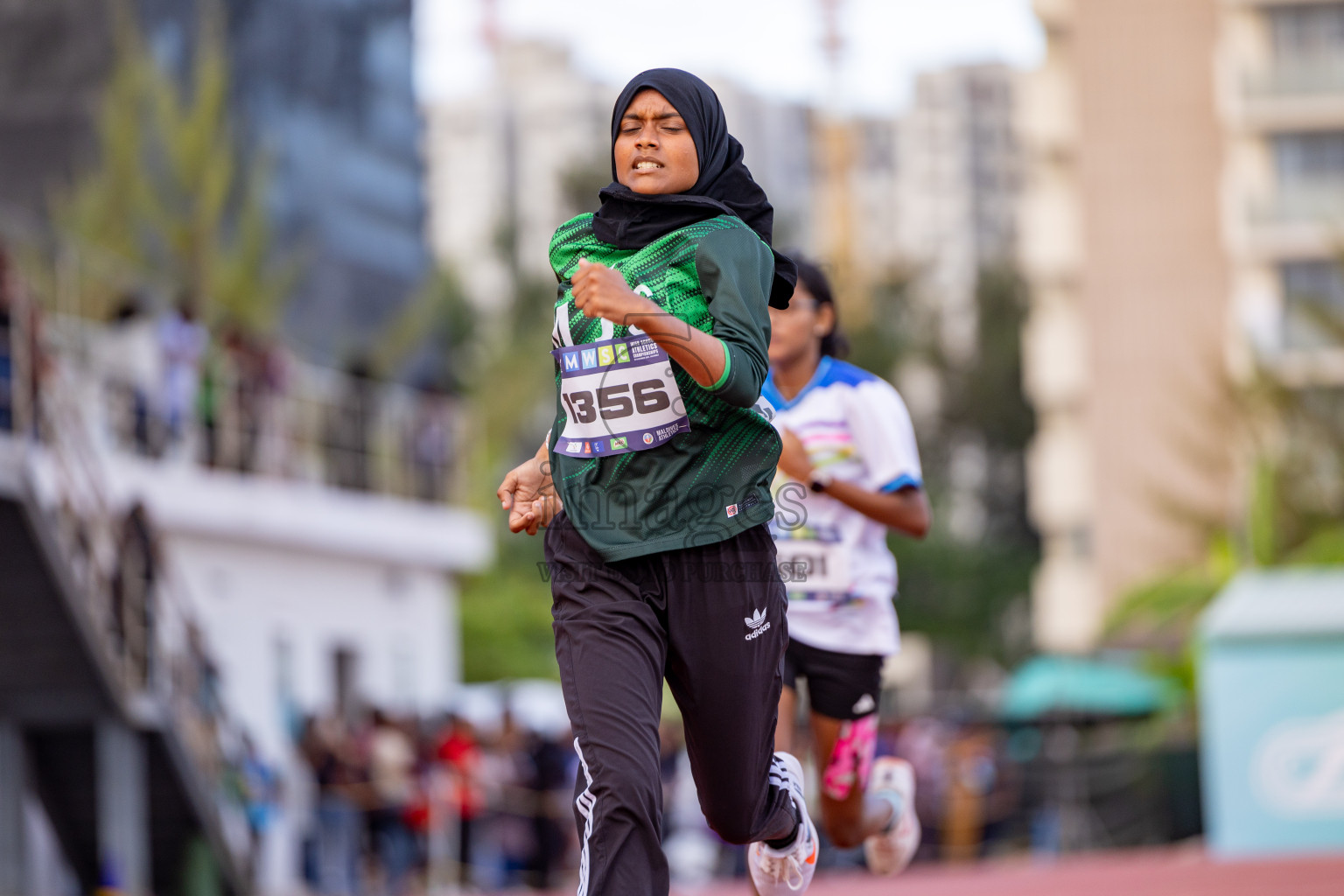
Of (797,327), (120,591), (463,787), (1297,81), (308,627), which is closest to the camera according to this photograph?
(797,327)

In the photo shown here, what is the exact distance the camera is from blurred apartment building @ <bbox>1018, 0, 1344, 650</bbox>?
5362 cm

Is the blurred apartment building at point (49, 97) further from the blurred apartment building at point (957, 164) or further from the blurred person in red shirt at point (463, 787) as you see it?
the blurred apartment building at point (957, 164)

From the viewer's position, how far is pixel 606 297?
4.64 m

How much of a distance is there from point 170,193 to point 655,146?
22.8 m

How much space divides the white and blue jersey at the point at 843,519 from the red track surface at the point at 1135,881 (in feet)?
8.17

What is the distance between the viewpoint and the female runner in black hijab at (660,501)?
4918 millimetres

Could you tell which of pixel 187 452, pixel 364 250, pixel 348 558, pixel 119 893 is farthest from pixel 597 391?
pixel 364 250

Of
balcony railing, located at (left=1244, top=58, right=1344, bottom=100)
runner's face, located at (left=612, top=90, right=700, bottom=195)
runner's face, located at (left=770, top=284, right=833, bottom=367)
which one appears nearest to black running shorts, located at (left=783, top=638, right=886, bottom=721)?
runner's face, located at (left=770, top=284, right=833, bottom=367)

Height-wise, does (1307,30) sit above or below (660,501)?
above

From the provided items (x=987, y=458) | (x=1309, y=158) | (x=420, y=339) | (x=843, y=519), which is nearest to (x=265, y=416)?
(x=420, y=339)


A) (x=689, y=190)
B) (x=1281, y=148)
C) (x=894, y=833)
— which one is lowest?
(x=894, y=833)

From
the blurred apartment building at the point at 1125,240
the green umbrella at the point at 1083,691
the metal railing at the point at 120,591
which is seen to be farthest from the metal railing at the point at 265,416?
the blurred apartment building at the point at 1125,240

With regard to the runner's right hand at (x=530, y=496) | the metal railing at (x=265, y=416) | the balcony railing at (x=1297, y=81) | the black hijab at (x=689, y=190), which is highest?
the balcony railing at (x=1297, y=81)

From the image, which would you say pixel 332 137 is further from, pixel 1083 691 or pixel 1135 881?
pixel 1135 881
